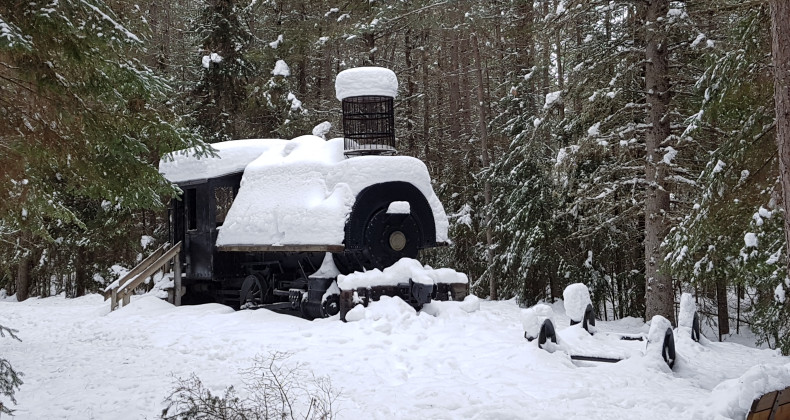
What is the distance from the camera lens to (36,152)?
7410 mm

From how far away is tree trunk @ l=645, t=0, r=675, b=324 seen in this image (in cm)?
1163

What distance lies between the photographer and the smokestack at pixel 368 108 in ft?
44.4

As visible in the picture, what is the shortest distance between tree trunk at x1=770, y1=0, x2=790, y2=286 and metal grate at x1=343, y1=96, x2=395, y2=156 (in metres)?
8.29

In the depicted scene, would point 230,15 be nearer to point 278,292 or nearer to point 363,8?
point 363,8

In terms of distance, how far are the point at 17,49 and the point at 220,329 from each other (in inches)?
258

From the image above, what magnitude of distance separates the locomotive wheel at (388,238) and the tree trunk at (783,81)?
7.64 m

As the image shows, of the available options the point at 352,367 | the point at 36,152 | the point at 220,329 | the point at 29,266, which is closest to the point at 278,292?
the point at 220,329

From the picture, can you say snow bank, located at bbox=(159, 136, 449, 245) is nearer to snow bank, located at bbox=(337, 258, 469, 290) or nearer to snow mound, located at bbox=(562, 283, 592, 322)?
snow bank, located at bbox=(337, 258, 469, 290)

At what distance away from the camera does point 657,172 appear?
11570 millimetres

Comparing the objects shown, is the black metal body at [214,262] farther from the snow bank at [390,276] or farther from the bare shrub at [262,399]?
the bare shrub at [262,399]

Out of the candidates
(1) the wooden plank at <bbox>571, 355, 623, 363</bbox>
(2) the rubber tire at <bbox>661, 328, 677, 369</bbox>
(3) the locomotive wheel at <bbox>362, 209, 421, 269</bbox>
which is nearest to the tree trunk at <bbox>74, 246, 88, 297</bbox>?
(3) the locomotive wheel at <bbox>362, 209, 421, 269</bbox>

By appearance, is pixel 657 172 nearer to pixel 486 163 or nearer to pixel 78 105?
pixel 486 163

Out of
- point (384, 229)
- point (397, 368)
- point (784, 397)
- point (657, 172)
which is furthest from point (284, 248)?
point (784, 397)

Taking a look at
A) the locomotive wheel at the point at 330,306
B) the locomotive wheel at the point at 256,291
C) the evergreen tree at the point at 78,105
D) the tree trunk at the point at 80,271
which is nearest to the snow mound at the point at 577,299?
the locomotive wheel at the point at 330,306
